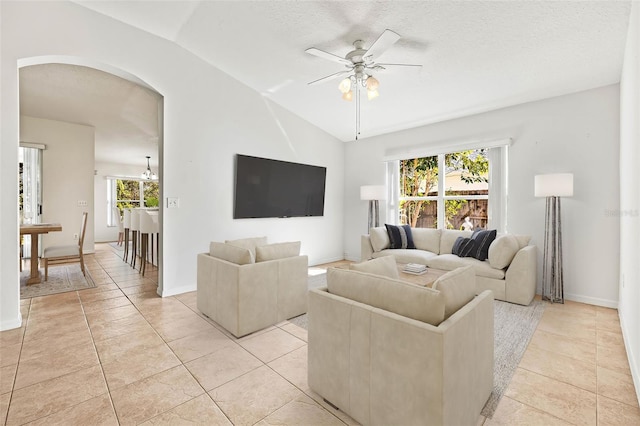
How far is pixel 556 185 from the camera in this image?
11.0 feet

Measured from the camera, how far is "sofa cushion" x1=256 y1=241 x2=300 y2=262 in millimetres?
2844

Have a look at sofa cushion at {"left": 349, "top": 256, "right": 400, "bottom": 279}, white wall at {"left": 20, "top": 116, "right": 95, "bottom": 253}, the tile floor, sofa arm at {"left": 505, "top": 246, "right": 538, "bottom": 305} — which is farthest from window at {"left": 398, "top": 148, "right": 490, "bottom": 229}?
white wall at {"left": 20, "top": 116, "right": 95, "bottom": 253}

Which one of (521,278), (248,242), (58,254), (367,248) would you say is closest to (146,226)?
(58,254)

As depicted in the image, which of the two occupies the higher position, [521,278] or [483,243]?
[483,243]

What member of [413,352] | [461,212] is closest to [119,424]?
[413,352]

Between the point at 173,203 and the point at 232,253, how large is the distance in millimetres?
1500

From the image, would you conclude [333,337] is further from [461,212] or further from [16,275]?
[461,212]

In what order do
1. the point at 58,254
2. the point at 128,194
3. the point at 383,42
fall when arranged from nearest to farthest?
the point at 383,42
the point at 58,254
the point at 128,194

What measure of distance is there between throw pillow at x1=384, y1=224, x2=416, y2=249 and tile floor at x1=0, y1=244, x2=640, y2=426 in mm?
2032

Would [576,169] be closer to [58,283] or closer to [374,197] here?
[374,197]

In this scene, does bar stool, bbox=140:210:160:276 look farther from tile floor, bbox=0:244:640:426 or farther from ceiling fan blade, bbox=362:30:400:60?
ceiling fan blade, bbox=362:30:400:60

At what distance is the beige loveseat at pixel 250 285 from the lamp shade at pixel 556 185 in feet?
9.52

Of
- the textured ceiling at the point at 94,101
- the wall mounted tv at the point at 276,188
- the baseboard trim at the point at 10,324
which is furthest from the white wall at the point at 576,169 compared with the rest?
the baseboard trim at the point at 10,324

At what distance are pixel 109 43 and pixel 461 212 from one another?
5267 millimetres
